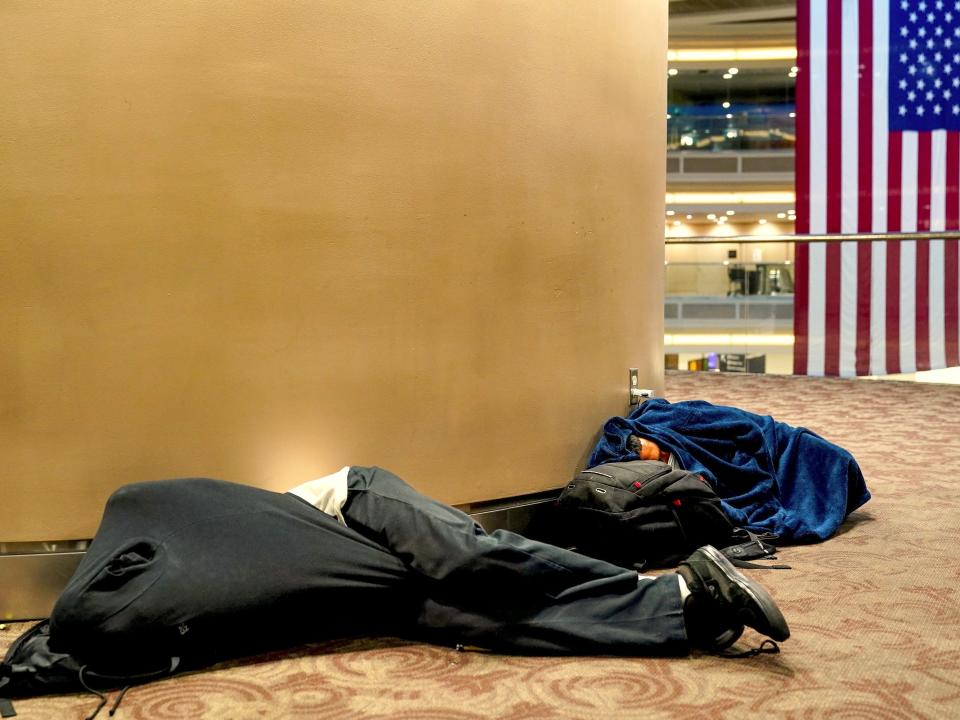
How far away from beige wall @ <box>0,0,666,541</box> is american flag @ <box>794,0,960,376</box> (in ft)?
15.6

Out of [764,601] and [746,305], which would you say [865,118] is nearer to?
[746,305]

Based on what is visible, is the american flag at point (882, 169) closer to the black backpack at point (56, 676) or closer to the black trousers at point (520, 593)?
the black trousers at point (520, 593)

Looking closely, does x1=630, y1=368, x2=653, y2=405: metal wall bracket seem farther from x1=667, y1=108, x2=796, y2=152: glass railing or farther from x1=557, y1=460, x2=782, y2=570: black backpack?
x1=667, y1=108, x2=796, y2=152: glass railing

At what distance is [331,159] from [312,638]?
1.24 meters

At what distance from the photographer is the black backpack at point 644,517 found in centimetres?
292

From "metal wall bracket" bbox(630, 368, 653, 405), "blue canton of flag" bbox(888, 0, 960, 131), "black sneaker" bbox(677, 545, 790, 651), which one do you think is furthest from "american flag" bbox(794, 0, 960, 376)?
"black sneaker" bbox(677, 545, 790, 651)

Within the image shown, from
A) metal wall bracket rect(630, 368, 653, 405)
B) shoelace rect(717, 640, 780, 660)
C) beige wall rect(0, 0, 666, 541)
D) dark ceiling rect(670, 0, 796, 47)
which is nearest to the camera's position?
shoelace rect(717, 640, 780, 660)

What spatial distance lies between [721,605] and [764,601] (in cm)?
9

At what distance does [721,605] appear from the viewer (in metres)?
2.20

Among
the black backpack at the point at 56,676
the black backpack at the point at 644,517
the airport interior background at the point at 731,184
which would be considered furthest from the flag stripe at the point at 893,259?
the black backpack at the point at 56,676

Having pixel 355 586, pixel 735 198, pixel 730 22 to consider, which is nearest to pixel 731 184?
pixel 735 198

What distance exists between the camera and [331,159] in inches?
107

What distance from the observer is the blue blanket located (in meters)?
3.32

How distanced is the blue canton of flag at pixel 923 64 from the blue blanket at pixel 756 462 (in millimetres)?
4641
